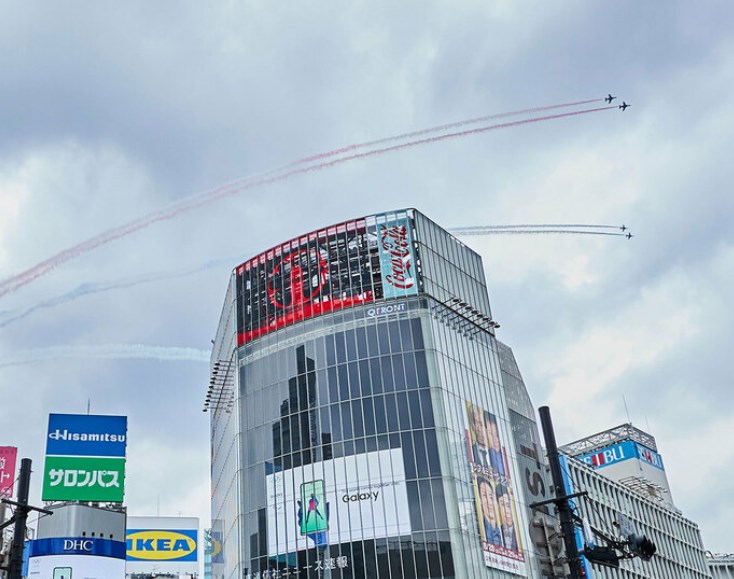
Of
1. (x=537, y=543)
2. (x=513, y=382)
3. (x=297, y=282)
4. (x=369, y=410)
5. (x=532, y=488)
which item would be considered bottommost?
(x=537, y=543)

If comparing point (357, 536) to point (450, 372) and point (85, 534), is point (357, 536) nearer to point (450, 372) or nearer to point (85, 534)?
point (450, 372)

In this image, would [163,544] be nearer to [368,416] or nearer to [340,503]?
[340,503]

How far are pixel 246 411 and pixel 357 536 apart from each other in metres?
18.6

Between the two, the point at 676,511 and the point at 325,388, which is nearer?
the point at 325,388

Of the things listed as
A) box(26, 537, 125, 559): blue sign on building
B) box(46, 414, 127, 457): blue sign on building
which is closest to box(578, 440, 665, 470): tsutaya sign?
box(26, 537, 125, 559): blue sign on building

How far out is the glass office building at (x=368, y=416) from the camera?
7362 centimetres

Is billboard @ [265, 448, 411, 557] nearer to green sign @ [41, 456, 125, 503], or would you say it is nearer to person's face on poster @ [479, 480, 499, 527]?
person's face on poster @ [479, 480, 499, 527]

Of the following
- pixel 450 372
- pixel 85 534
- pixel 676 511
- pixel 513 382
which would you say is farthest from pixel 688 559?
pixel 85 534

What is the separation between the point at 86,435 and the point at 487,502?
36557mm

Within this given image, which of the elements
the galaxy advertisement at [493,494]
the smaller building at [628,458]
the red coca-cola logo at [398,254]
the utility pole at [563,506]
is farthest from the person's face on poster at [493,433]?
the smaller building at [628,458]

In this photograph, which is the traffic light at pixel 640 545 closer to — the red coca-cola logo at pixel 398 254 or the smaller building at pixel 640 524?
the red coca-cola logo at pixel 398 254

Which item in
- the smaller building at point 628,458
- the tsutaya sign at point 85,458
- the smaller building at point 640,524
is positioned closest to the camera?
the tsutaya sign at point 85,458

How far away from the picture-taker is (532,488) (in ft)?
278

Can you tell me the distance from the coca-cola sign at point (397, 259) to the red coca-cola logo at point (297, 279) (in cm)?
605
